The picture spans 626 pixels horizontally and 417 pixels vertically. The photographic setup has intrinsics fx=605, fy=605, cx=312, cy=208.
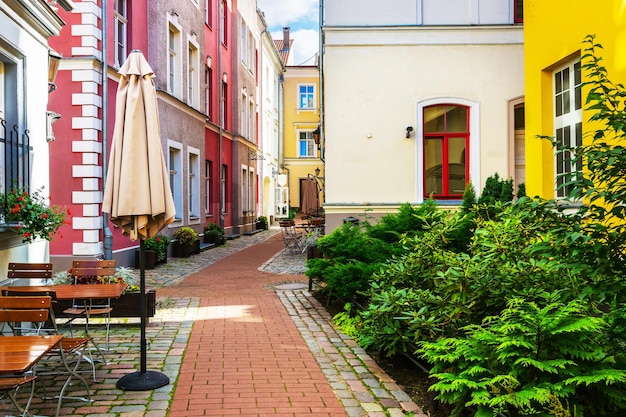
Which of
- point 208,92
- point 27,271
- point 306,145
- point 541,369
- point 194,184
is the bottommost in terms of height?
point 541,369

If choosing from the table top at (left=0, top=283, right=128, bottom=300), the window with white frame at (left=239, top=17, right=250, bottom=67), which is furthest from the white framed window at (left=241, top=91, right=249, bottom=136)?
the table top at (left=0, top=283, right=128, bottom=300)

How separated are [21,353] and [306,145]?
39.8 m

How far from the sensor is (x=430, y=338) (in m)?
5.14

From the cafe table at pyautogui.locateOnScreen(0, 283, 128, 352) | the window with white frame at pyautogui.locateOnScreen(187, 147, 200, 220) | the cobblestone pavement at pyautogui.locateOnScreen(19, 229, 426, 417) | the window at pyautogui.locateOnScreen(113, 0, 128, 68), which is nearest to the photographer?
the cobblestone pavement at pyautogui.locateOnScreen(19, 229, 426, 417)

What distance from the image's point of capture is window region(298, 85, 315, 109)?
43.3 meters

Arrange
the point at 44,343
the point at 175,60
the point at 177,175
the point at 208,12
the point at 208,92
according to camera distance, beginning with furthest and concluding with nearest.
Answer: the point at 208,92, the point at 208,12, the point at 177,175, the point at 175,60, the point at 44,343

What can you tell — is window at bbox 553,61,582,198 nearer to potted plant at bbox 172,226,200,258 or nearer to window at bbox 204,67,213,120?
potted plant at bbox 172,226,200,258

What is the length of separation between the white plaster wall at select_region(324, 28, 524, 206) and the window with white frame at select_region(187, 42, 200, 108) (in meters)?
8.06

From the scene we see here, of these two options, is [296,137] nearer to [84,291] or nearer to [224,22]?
[224,22]

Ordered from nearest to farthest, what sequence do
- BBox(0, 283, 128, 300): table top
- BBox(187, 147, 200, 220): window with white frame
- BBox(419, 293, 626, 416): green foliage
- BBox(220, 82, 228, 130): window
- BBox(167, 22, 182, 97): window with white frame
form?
BBox(419, 293, 626, 416): green foliage < BBox(0, 283, 128, 300): table top < BBox(167, 22, 182, 97): window with white frame < BBox(187, 147, 200, 220): window with white frame < BBox(220, 82, 228, 130): window

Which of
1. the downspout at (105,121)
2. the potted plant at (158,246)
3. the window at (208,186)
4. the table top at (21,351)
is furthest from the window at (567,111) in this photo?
the window at (208,186)

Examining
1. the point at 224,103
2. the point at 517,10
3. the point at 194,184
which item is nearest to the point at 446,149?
the point at 517,10

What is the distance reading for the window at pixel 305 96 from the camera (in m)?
43.3

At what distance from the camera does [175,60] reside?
59.1 ft
